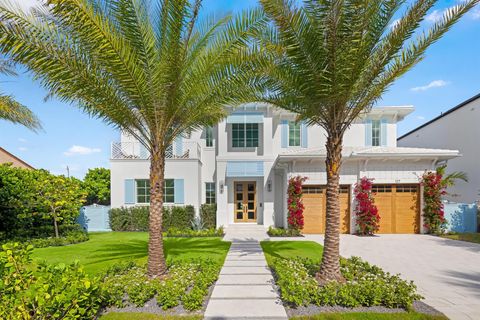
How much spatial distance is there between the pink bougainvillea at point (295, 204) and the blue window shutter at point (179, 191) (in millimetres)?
8002

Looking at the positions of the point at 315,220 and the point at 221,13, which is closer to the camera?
the point at 221,13

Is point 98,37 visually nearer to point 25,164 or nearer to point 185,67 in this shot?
point 185,67

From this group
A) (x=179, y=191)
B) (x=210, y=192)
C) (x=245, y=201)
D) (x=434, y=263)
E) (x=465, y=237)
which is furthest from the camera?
(x=210, y=192)

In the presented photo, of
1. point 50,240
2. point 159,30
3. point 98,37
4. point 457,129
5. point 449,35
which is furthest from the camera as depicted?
point 457,129

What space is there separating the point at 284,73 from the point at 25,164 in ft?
131

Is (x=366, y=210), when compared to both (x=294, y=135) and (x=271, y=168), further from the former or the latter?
(x=294, y=135)

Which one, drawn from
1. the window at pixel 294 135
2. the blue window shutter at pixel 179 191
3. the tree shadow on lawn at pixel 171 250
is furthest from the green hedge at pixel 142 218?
the window at pixel 294 135

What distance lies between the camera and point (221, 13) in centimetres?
730

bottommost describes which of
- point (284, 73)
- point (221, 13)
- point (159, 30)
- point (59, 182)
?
point (59, 182)

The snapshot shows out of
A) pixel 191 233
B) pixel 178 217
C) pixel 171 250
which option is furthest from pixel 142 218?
pixel 171 250

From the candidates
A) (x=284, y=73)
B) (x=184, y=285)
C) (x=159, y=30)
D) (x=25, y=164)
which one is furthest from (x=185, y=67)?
(x=25, y=164)

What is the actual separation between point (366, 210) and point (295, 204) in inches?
176

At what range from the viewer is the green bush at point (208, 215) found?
1809 cm

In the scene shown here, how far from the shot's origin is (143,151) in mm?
18953
